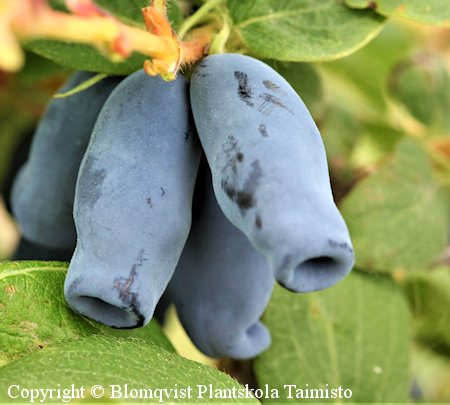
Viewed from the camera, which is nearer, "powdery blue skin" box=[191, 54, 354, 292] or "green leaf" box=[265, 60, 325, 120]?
"powdery blue skin" box=[191, 54, 354, 292]

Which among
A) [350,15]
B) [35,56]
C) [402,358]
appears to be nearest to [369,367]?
[402,358]

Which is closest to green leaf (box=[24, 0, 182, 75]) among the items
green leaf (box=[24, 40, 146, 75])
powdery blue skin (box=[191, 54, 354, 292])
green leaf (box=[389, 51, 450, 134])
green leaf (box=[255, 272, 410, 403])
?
green leaf (box=[24, 40, 146, 75])

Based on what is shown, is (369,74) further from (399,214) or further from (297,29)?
(297,29)

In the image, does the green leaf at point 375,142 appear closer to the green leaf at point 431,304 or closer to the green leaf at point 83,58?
the green leaf at point 431,304

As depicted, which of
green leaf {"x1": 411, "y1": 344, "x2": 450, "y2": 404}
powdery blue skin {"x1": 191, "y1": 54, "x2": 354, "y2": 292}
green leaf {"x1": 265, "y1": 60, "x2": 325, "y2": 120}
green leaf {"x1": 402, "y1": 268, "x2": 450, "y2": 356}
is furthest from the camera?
green leaf {"x1": 411, "y1": 344, "x2": 450, "y2": 404}

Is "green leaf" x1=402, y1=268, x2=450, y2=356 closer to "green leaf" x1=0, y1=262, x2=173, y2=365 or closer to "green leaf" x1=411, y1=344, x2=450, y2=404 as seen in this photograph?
"green leaf" x1=411, y1=344, x2=450, y2=404

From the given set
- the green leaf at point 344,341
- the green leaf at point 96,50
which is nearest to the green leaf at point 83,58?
the green leaf at point 96,50
